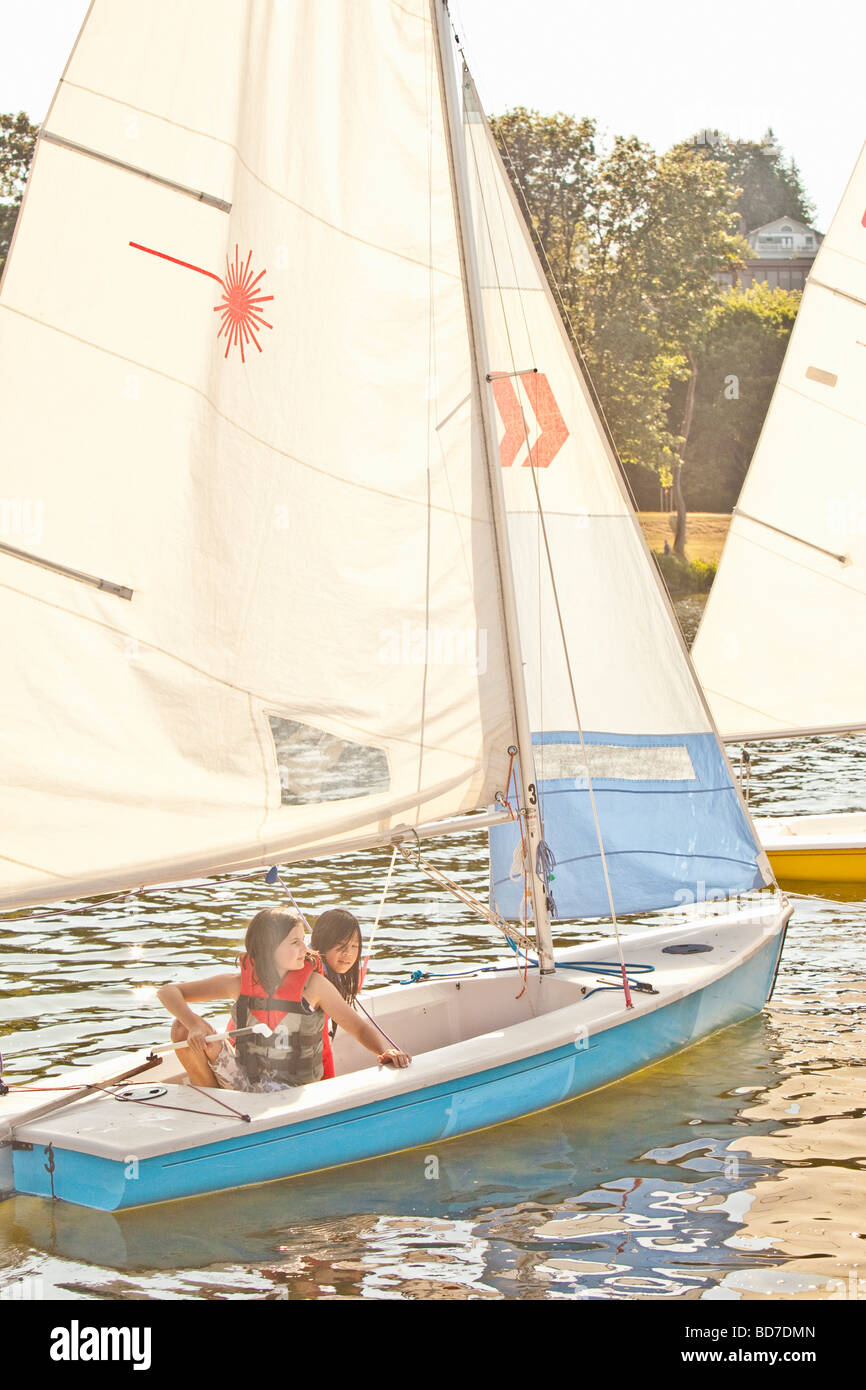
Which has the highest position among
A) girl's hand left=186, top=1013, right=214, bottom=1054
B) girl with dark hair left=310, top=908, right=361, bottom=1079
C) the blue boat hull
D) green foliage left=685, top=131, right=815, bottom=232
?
green foliage left=685, top=131, right=815, bottom=232

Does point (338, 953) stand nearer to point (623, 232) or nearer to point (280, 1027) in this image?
point (280, 1027)

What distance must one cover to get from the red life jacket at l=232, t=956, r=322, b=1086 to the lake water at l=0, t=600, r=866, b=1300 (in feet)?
1.79

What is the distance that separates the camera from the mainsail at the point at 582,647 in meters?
10.2

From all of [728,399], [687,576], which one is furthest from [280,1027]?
[728,399]

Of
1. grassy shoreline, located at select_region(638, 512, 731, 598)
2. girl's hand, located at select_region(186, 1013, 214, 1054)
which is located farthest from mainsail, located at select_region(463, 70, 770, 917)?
grassy shoreline, located at select_region(638, 512, 731, 598)

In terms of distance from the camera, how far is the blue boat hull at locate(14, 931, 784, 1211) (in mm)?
7637

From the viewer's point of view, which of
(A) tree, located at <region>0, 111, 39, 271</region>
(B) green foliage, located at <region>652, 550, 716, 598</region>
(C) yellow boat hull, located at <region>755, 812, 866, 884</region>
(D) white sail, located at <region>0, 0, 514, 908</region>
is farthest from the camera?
(B) green foliage, located at <region>652, 550, 716, 598</region>

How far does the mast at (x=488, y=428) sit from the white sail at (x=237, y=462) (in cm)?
6

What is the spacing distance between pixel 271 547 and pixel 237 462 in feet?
1.51

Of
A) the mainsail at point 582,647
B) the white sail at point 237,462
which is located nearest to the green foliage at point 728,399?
the mainsail at point 582,647

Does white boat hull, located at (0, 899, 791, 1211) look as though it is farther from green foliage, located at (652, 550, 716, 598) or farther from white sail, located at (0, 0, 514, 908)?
green foliage, located at (652, 550, 716, 598)

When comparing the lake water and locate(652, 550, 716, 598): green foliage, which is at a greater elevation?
locate(652, 550, 716, 598): green foliage

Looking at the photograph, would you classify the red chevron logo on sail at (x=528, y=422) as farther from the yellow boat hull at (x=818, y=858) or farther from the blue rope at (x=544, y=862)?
the yellow boat hull at (x=818, y=858)
